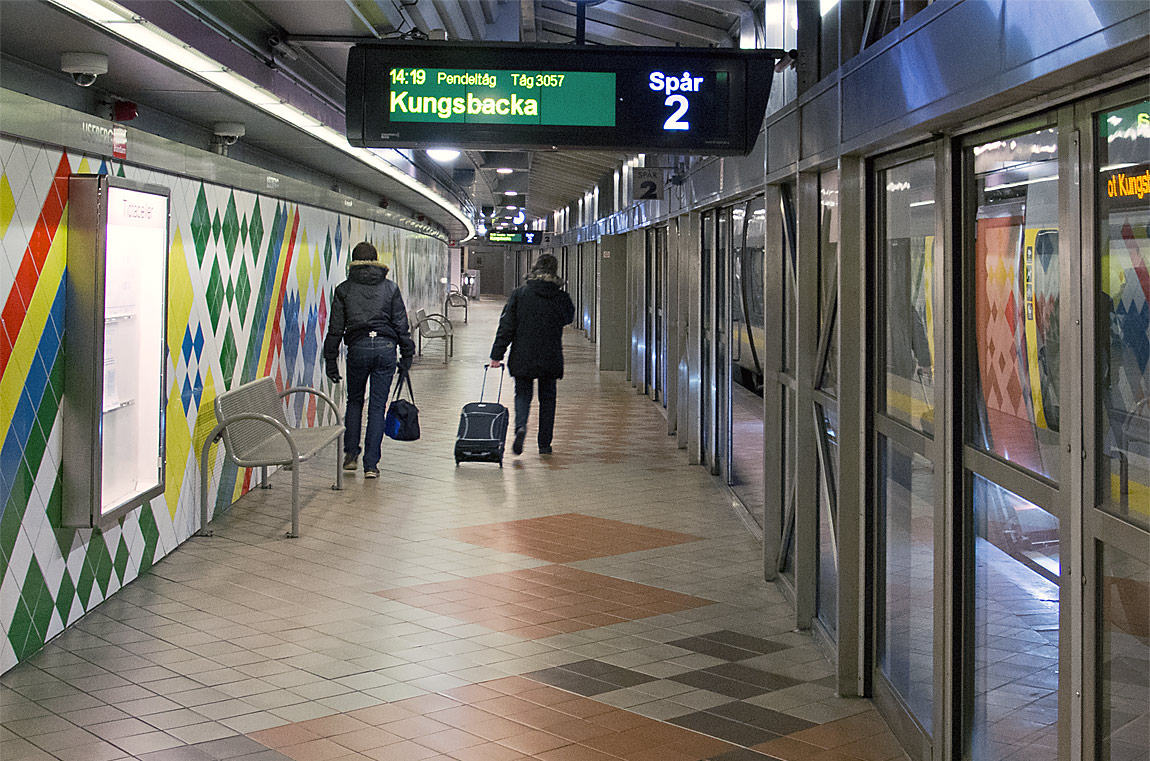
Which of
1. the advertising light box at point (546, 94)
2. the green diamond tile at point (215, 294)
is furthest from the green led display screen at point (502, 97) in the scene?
the green diamond tile at point (215, 294)

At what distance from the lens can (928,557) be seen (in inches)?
152

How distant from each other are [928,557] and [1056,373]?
1.24m

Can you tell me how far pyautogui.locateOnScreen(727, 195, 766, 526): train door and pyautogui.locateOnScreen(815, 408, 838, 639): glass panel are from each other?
7.57 feet

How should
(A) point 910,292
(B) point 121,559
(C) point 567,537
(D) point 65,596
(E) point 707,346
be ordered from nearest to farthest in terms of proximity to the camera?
(A) point 910,292
(D) point 65,596
(B) point 121,559
(C) point 567,537
(E) point 707,346

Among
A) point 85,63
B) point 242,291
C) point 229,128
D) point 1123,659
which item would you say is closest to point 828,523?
point 1123,659

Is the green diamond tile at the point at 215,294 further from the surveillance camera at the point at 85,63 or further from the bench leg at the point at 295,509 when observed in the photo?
the surveillance camera at the point at 85,63

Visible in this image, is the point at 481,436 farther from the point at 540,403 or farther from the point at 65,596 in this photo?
the point at 65,596

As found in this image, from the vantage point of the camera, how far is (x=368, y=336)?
9117 millimetres

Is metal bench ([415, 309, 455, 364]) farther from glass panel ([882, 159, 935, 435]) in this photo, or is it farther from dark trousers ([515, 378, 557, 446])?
glass panel ([882, 159, 935, 435])

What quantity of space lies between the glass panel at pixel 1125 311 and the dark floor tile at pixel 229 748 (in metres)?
2.71

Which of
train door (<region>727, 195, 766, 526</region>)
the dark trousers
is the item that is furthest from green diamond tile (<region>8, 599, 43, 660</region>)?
the dark trousers

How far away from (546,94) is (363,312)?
12.9 feet

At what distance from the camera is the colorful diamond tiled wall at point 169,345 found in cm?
460

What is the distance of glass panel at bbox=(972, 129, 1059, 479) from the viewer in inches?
110
